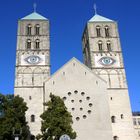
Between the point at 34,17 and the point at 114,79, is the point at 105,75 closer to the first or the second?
the point at 114,79

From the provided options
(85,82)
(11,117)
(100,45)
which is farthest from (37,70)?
(11,117)

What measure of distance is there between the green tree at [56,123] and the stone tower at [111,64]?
10.9m

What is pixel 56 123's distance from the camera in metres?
26.3

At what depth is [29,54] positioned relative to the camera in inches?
1580

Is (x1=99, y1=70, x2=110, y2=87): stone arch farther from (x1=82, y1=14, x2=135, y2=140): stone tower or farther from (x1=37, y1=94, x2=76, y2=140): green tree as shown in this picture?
(x1=37, y1=94, x2=76, y2=140): green tree

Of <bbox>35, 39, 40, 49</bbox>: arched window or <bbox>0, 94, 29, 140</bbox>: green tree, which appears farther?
<bbox>35, 39, 40, 49</bbox>: arched window


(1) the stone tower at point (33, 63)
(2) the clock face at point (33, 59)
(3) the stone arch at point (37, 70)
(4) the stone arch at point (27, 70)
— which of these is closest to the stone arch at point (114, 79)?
(1) the stone tower at point (33, 63)

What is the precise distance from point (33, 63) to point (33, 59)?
686 mm

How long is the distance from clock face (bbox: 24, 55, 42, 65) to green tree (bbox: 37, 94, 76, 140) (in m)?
12.7

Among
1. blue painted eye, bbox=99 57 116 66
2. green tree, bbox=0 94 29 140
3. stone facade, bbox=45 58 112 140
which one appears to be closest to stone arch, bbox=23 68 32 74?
stone facade, bbox=45 58 112 140

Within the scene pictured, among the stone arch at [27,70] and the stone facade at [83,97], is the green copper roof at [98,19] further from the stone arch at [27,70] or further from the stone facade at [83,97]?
the stone arch at [27,70]

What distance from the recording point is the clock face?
3941 cm

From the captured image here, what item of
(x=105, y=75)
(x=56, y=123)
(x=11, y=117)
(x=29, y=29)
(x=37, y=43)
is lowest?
(x=56, y=123)

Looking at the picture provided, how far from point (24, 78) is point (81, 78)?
744 cm
